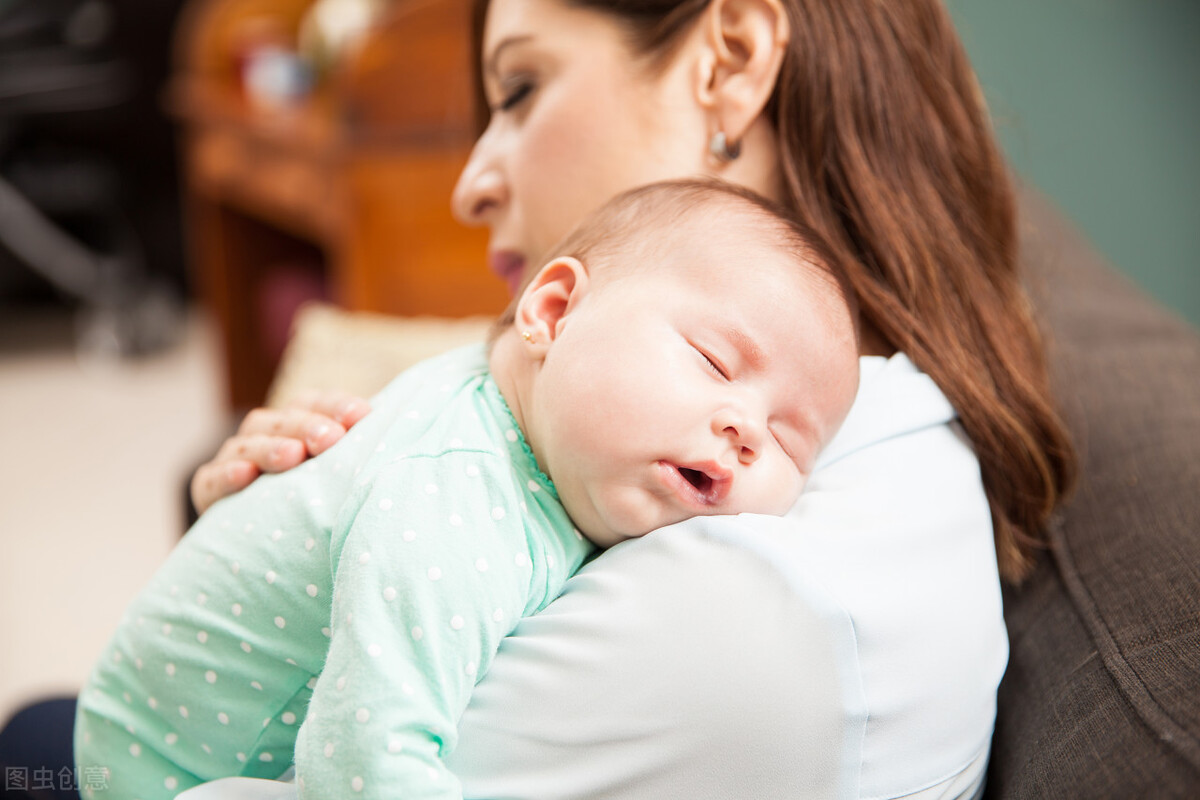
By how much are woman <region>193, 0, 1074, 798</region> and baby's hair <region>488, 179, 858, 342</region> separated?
4.4 inches

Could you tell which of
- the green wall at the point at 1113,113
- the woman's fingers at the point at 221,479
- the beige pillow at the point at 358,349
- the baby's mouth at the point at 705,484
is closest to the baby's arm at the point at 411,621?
the baby's mouth at the point at 705,484

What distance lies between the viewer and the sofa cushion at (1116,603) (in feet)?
2.11

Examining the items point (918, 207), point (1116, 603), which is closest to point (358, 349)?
point (918, 207)

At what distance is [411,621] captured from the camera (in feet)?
2.09

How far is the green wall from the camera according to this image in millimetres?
2582

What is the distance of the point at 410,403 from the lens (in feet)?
2.61

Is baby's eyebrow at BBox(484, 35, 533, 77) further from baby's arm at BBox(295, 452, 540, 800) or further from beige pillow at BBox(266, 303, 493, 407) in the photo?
beige pillow at BBox(266, 303, 493, 407)

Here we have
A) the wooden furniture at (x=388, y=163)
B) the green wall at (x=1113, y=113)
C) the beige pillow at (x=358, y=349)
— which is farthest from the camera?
the green wall at (x=1113, y=113)

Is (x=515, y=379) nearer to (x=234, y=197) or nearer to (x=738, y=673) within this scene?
(x=738, y=673)

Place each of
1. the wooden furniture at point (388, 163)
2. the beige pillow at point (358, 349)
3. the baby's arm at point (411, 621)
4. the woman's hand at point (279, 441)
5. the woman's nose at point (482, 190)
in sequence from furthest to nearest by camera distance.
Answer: the wooden furniture at point (388, 163) → the beige pillow at point (358, 349) → the woman's nose at point (482, 190) → the woman's hand at point (279, 441) → the baby's arm at point (411, 621)

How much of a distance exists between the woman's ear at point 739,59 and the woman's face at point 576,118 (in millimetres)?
20

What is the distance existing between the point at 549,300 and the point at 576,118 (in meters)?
0.27

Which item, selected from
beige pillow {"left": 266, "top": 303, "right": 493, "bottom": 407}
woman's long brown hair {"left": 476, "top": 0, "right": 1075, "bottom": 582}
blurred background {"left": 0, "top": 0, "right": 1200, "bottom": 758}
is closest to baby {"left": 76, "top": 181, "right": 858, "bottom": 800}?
woman's long brown hair {"left": 476, "top": 0, "right": 1075, "bottom": 582}

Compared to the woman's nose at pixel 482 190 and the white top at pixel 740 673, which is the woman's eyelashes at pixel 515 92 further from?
the white top at pixel 740 673
